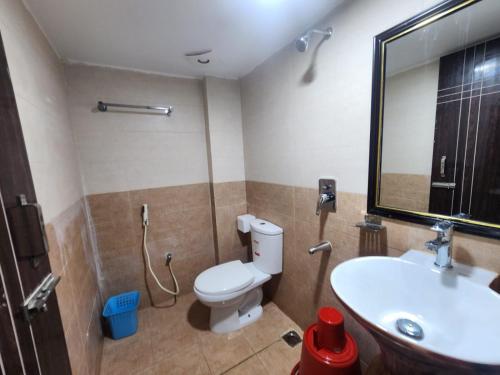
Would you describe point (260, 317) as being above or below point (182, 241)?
below

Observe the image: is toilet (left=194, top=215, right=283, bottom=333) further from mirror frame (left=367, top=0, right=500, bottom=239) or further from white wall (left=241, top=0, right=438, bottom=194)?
mirror frame (left=367, top=0, right=500, bottom=239)

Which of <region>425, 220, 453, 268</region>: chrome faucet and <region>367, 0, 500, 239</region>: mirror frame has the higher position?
<region>367, 0, 500, 239</region>: mirror frame

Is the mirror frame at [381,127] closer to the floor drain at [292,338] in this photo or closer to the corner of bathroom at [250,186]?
the corner of bathroom at [250,186]

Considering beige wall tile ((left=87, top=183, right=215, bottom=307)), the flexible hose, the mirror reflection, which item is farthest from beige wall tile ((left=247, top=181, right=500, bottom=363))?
the flexible hose

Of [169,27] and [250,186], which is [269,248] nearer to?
[250,186]

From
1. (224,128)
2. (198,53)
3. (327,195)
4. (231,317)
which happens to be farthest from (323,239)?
(198,53)

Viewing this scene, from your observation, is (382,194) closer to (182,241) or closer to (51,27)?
(182,241)

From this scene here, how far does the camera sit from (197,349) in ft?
4.81

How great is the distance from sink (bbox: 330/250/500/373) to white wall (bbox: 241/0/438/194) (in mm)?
403

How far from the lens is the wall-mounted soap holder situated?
0.98 metres

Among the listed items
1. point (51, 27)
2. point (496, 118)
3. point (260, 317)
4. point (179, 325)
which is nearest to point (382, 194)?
point (496, 118)

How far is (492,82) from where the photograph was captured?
2.29 ft

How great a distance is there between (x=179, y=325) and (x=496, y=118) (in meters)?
2.18

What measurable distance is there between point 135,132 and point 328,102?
146 cm
